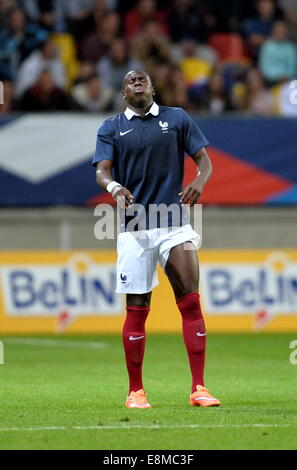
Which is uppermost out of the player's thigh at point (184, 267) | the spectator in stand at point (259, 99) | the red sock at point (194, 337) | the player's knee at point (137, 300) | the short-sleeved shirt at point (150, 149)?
the short-sleeved shirt at point (150, 149)

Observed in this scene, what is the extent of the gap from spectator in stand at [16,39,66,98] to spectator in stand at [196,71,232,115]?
243 cm

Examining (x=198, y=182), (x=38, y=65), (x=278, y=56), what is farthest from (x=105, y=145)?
(x=278, y=56)

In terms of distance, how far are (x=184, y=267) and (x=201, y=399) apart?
96 cm

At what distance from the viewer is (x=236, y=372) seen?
11.1 m

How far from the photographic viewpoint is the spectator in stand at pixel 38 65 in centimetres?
1802

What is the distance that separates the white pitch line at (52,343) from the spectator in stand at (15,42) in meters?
4.69

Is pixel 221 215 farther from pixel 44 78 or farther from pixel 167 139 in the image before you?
pixel 167 139

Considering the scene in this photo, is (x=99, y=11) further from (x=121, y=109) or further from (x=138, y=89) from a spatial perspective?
(x=138, y=89)

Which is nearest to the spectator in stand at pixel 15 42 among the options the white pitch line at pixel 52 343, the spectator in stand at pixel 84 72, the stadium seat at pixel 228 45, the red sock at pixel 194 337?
the spectator in stand at pixel 84 72

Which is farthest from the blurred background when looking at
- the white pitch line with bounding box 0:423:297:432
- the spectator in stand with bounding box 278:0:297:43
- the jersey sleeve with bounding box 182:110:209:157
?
the white pitch line with bounding box 0:423:297:432

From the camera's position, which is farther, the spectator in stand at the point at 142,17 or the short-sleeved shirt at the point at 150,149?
the spectator in stand at the point at 142,17

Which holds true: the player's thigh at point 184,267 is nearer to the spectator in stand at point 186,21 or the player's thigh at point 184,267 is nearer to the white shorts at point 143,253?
the white shorts at point 143,253

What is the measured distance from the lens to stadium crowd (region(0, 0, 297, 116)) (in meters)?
18.0

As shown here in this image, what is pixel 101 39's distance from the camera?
18.8 meters
